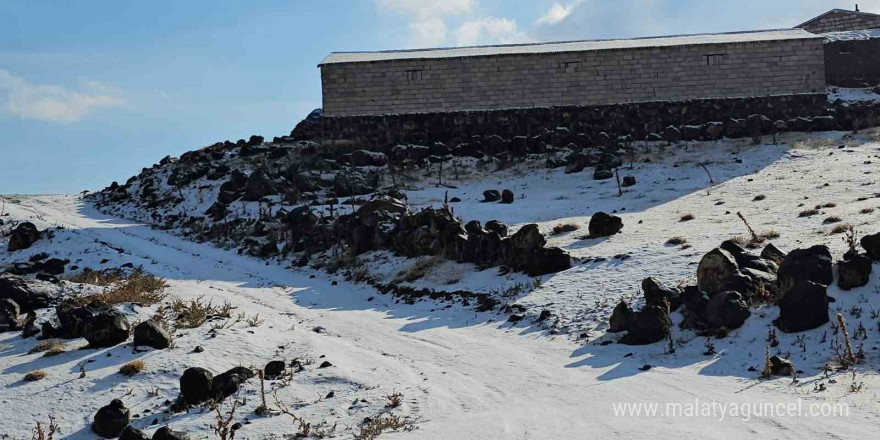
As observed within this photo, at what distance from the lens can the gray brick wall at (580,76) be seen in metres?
38.2

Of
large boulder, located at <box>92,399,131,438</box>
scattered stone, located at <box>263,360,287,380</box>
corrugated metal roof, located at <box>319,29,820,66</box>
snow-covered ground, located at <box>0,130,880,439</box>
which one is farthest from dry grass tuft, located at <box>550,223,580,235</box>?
corrugated metal roof, located at <box>319,29,820,66</box>

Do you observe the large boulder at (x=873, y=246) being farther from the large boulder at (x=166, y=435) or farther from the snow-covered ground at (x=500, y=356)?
the large boulder at (x=166, y=435)

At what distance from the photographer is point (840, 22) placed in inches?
1967

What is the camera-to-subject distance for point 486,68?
38281 millimetres

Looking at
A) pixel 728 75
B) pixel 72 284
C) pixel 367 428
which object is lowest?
pixel 367 428

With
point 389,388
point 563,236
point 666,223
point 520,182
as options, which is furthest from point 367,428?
point 520,182

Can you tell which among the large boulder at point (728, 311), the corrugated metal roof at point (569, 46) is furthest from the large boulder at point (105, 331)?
the corrugated metal roof at point (569, 46)

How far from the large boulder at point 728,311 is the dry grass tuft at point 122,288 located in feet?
Answer: 29.1

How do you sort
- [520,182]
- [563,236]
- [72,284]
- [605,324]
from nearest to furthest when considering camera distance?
[605,324] → [72,284] → [563,236] → [520,182]

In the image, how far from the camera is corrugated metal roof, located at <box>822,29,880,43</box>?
1699 inches

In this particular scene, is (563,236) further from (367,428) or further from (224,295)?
(367,428)

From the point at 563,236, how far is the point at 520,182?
11.5 m

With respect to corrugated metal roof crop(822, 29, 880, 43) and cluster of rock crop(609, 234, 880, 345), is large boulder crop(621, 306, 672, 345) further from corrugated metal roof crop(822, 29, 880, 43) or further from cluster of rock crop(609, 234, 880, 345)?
corrugated metal roof crop(822, 29, 880, 43)

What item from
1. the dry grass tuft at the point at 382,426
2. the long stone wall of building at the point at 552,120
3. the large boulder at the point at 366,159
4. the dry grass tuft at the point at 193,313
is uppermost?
the long stone wall of building at the point at 552,120
